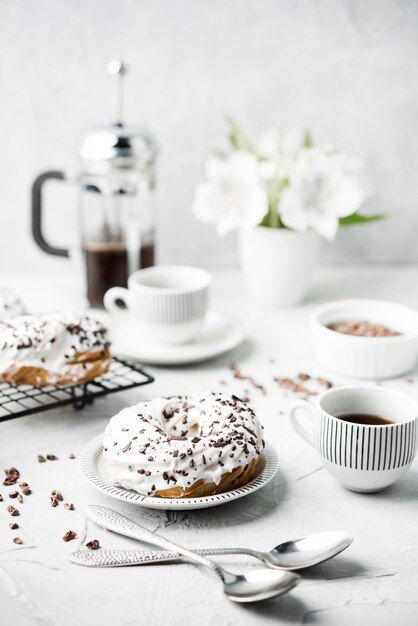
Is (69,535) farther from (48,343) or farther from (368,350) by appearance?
(368,350)

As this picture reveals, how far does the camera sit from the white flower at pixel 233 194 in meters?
1.77

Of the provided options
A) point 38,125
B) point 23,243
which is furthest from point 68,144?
point 23,243

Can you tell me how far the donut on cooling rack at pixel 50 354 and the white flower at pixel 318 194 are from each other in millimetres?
611

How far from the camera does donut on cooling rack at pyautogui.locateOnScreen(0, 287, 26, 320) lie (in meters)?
1.46

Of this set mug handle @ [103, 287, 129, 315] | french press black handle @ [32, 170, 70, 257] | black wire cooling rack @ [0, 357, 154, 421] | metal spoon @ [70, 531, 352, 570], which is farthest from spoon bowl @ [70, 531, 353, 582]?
french press black handle @ [32, 170, 70, 257]

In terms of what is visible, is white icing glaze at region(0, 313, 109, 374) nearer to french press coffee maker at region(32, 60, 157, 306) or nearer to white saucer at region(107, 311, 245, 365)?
white saucer at region(107, 311, 245, 365)

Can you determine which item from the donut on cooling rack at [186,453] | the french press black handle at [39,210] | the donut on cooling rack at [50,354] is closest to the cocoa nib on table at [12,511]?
the donut on cooling rack at [186,453]

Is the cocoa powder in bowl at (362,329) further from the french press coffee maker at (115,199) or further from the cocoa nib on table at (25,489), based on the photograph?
the cocoa nib on table at (25,489)

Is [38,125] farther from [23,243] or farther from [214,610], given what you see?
[214,610]

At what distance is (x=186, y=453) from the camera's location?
3.30 ft

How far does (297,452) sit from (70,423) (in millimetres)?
350

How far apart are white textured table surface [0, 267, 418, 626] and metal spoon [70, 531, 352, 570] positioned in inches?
0.4

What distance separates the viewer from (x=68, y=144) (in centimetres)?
204

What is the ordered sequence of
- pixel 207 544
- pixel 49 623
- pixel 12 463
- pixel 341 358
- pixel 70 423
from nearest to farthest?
pixel 49 623 → pixel 207 544 → pixel 12 463 → pixel 70 423 → pixel 341 358
